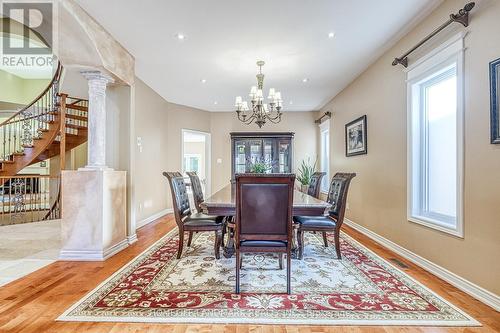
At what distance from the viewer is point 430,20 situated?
2.70m

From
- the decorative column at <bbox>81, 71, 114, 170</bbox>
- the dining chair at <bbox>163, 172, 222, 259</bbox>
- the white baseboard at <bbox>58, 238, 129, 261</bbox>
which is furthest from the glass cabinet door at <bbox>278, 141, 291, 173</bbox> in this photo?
the white baseboard at <bbox>58, 238, 129, 261</bbox>

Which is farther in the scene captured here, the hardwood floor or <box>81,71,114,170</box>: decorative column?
<box>81,71,114,170</box>: decorative column

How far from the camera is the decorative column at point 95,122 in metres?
3.21

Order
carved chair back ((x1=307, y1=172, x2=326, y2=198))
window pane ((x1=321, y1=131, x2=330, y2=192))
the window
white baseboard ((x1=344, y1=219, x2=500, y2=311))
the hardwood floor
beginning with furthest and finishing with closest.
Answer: window pane ((x1=321, y1=131, x2=330, y2=192)) → the window → carved chair back ((x1=307, y1=172, x2=326, y2=198)) → white baseboard ((x1=344, y1=219, x2=500, y2=311)) → the hardwood floor

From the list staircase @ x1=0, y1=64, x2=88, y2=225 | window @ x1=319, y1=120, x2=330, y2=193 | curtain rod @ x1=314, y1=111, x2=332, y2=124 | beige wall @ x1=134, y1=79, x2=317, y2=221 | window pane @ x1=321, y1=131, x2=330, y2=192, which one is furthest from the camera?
window pane @ x1=321, y1=131, x2=330, y2=192

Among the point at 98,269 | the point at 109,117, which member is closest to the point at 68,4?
the point at 109,117

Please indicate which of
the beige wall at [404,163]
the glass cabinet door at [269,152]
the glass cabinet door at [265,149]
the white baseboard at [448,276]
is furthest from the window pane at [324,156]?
the white baseboard at [448,276]

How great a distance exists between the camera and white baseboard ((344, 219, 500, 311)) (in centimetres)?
201

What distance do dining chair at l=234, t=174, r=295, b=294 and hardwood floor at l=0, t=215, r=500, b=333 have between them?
58cm

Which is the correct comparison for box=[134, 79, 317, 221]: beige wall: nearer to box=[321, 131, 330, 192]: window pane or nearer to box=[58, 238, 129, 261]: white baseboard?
box=[321, 131, 330, 192]: window pane

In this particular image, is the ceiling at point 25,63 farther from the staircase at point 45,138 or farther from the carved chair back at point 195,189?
the carved chair back at point 195,189

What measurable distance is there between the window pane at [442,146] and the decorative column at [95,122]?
3.74 m

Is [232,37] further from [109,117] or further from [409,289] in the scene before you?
[409,289]

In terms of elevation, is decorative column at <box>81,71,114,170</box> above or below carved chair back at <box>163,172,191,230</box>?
above
